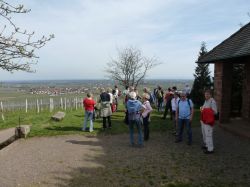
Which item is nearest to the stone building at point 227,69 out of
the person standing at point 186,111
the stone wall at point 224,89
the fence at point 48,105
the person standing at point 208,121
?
the stone wall at point 224,89

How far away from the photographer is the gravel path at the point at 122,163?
7.48m

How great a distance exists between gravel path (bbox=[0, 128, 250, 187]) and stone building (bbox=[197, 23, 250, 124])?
2257 millimetres

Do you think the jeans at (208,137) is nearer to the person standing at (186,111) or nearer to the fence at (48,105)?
the person standing at (186,111)

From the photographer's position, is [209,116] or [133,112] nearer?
[209,116]

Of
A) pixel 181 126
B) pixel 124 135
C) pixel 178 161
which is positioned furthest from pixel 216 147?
pixel 124 135

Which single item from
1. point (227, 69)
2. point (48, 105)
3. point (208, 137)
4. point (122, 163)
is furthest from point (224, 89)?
point (48, 105)

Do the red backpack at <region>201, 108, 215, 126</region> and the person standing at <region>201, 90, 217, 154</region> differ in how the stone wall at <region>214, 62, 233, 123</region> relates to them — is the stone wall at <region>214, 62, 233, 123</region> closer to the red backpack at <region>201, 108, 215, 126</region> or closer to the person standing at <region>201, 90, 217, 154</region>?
the person standing at <region>201, 90, 217, 154</region>

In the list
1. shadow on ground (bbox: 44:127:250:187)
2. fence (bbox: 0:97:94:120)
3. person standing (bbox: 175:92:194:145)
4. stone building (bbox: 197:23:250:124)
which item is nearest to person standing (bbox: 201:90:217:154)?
shadow on ground (bbox: 44:127:250:187)

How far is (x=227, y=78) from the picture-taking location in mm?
13898

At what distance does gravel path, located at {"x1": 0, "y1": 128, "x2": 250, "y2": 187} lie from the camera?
7480 mm

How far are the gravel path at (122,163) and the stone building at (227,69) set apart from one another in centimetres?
226

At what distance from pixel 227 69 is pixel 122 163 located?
7.20 meters

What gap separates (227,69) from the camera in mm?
13867

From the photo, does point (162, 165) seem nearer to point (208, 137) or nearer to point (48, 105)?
point (208, 137)
